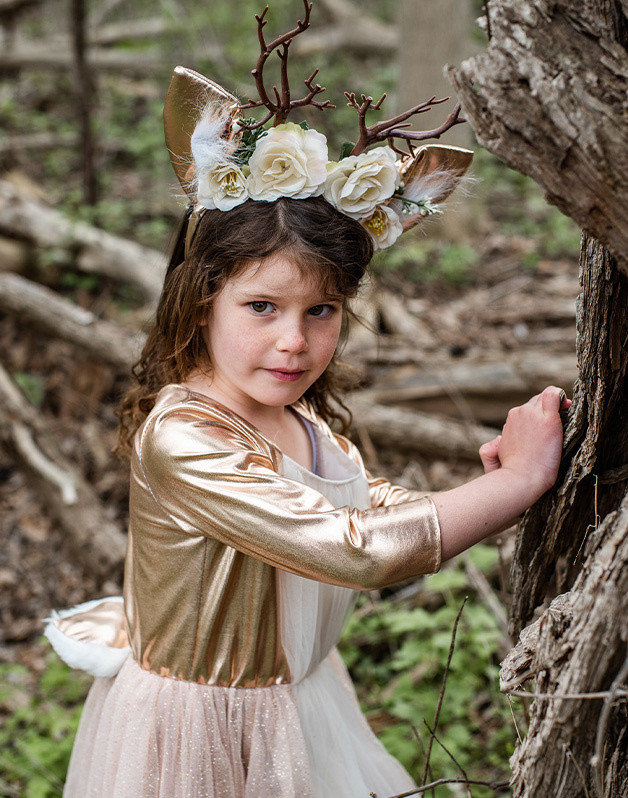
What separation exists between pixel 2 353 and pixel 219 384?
12.3 ft

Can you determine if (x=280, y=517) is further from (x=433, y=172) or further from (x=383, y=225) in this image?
(x=433, y=172)

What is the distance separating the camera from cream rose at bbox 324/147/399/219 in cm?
155

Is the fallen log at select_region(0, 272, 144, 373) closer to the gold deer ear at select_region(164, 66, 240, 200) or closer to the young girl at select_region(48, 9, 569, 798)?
the young girl at select_region(48, 9, 569, 798)

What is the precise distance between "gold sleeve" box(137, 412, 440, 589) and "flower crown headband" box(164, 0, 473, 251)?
0.48m

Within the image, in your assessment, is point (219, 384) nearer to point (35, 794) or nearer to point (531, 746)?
point (531, 746)

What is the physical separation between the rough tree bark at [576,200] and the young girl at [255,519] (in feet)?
0.99

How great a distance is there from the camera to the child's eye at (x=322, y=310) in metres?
1.61

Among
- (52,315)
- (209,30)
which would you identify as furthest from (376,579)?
(209,30)

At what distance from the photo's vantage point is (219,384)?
5.63 feet

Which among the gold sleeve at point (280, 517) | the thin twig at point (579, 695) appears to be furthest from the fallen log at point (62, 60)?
the thin twig at point (579, 695)

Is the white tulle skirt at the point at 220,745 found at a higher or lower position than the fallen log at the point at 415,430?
lower

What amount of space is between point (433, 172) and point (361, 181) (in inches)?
7.2

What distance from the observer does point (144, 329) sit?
2254 mm

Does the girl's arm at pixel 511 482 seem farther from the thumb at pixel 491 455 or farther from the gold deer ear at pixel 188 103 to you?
the gold deer ear at pixel 188 103
